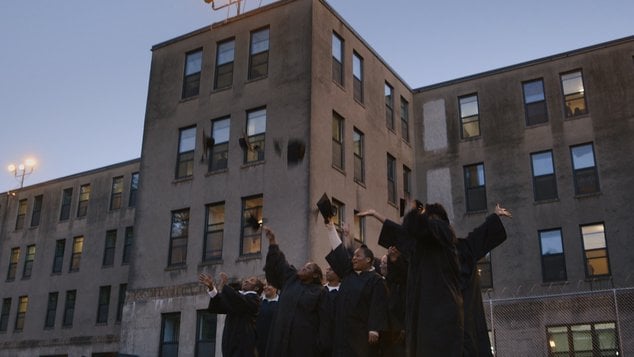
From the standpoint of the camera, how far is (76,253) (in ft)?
122

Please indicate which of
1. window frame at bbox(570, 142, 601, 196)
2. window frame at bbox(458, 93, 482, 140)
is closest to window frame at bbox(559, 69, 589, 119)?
window frame at bbox(570, 142, 601, 196)

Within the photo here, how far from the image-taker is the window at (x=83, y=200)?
3803 cm

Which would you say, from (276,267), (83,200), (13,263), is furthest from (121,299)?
(276,267)

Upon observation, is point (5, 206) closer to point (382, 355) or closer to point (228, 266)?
point (228, 266)

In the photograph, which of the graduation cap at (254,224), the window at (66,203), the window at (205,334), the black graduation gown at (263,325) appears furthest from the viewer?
the window at (66,203)

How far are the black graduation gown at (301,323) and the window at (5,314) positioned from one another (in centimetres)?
3288

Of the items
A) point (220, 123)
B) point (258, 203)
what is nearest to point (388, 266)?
point (258, 203)

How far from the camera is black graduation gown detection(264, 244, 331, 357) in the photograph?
9.84 m

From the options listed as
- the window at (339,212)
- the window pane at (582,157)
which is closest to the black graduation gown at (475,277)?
the window at (339,212)

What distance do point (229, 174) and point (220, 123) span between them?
2.23m

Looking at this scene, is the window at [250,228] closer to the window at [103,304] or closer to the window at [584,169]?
the window at [584,169]

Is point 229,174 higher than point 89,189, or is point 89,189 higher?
point 89,189

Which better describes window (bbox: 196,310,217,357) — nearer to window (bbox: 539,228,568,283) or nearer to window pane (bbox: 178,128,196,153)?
window pane (bbox: 178,128,196,153)

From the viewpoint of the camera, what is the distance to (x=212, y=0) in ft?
84.3
